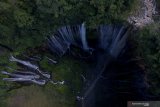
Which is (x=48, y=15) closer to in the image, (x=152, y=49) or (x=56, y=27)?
(x=56, y=27)

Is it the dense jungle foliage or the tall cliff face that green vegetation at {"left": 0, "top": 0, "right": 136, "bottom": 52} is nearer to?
the dense jungle foliage

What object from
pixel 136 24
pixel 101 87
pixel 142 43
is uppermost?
pixel 136 24

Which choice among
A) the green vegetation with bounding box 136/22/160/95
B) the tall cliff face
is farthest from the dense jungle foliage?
the tall cliff face

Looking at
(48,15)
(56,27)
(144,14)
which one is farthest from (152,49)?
(48,15)

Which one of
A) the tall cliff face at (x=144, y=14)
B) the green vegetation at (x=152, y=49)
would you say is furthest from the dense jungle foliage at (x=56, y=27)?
the tall cliff face at (x=144, y=14)

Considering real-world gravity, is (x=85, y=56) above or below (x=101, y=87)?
above

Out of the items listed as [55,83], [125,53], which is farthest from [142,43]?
[55,83]

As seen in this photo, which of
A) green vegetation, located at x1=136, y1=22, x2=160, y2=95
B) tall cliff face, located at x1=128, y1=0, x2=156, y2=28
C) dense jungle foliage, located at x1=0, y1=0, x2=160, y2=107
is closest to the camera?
green vegetation, located at x1=136, y1=22, x2=160, y2=95

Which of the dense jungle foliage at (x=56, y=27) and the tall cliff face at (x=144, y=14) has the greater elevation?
the tall cliff face at (x=144, y=14)

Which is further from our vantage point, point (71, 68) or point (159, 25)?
point (71, 68)

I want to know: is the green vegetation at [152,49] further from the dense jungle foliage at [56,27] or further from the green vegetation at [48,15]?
the green vegetation at [48,15]

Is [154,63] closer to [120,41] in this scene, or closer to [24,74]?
[120,41]
